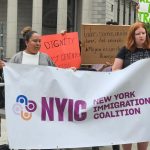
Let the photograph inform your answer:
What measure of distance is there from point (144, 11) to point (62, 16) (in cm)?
4437

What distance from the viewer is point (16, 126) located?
5.66 meters

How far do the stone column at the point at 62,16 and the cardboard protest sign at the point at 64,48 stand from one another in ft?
147

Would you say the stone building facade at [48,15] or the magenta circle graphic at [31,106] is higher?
the stone building facade at [48,15]

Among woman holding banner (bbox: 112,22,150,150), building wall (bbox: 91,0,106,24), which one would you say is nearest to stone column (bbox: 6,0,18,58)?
building wall (bbox: 91,0,106,24)

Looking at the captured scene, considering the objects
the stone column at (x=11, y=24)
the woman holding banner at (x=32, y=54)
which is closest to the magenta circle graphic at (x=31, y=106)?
the woman holding banner at (x=32, y=54)

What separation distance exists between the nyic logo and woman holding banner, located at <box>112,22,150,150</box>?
3.43 ft

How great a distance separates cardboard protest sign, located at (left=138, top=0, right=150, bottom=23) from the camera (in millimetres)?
10820

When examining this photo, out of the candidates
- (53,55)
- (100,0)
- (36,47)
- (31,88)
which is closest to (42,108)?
(31,88)

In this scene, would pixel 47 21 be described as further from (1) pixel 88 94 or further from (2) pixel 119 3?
(1) pixel 88 94

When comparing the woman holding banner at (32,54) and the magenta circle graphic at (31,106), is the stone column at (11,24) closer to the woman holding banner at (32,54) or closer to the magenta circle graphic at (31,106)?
the woman holding banner at (32,54)

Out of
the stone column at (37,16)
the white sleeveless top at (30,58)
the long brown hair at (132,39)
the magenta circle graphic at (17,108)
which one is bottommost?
the magenta circle graphic at (17,108)

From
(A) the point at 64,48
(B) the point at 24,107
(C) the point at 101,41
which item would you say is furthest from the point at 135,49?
(A) the point at 64,48

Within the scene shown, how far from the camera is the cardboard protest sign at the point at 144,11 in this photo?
426 inches

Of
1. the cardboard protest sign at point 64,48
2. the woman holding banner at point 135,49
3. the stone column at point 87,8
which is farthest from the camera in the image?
the stone column at point 87,8
